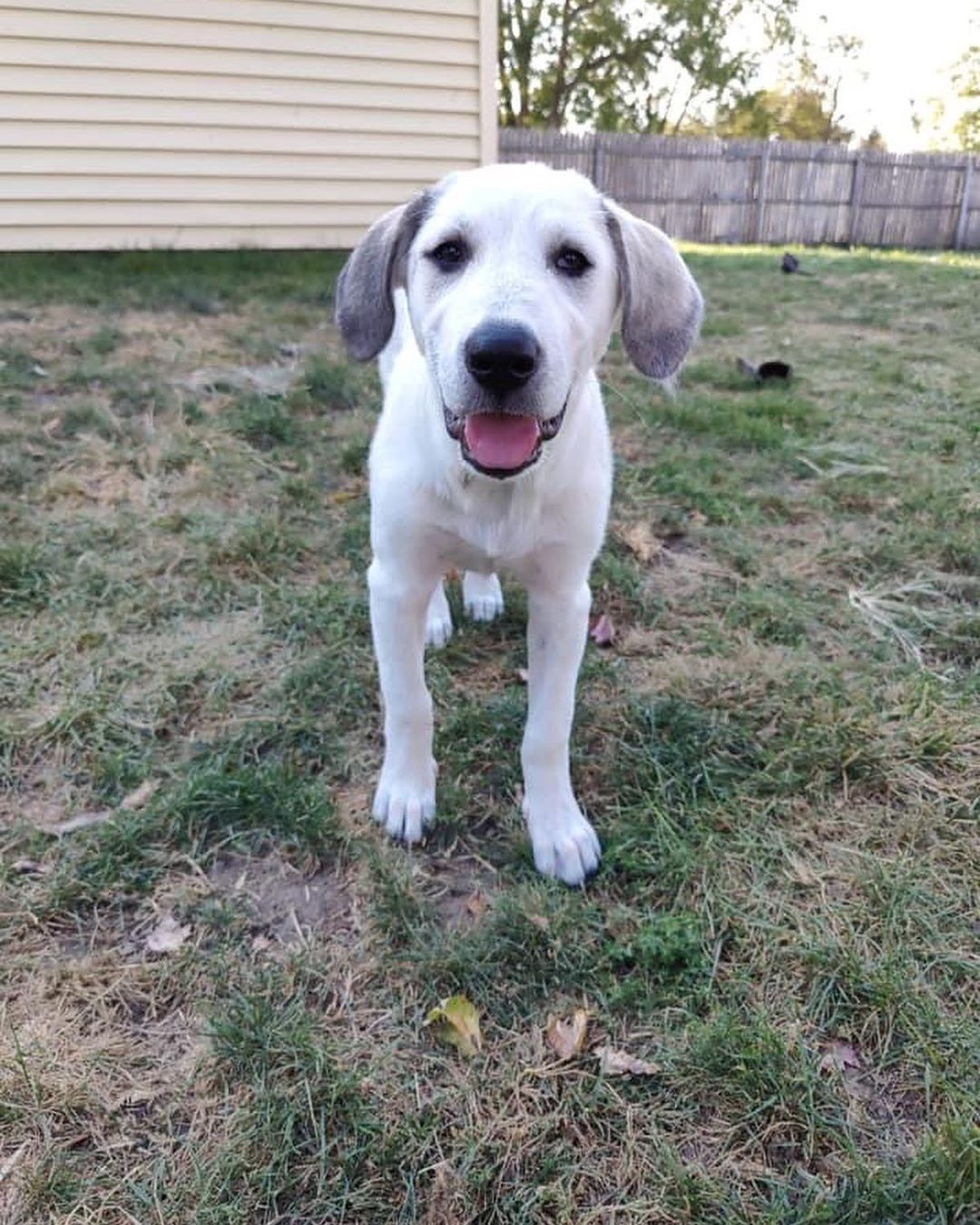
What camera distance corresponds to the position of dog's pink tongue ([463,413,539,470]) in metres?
2.11

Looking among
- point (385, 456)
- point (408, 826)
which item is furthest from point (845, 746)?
point (385, 456)

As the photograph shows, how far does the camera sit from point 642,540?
4152 mm

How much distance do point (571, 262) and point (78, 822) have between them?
197 cm

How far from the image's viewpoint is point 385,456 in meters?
2.54

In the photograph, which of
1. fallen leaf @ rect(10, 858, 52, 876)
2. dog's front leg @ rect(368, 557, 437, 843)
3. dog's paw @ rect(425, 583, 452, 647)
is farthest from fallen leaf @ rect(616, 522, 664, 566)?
fallen leaf @ rect(10, 858, 52, 876)

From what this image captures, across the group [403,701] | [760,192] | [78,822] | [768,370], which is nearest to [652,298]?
[403,701]

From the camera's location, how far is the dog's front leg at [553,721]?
8.23ft

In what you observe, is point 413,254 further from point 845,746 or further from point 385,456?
point 845,746

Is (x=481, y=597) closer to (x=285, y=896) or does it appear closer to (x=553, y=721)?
(x=553, y=721)

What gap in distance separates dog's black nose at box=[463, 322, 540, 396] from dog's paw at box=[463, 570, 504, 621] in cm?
163

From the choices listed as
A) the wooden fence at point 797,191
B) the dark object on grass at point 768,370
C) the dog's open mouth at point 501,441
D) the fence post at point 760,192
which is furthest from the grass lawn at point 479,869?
the fence post at point 760,192

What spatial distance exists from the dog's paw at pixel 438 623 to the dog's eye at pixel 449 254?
1.35 meters

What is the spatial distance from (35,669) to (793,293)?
9711 millimetres

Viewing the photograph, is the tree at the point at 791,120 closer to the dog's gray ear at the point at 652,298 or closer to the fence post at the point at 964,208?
the fence post at the point at 964,208
